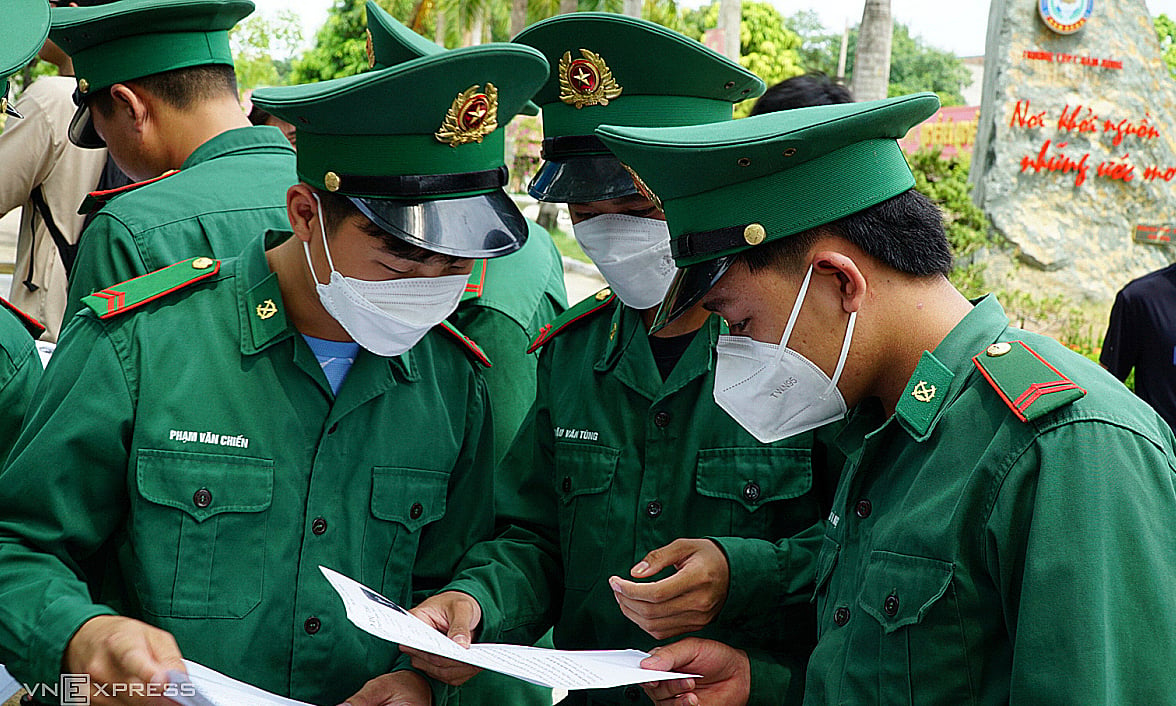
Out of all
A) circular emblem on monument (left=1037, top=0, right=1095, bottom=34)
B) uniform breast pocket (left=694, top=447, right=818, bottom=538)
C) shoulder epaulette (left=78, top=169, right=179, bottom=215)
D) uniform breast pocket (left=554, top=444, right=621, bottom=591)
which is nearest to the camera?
uniform breast pocket (left=694, top=447, right=818, bottom=538)

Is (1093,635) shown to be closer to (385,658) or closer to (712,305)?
(712,305)

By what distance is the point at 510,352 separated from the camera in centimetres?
269

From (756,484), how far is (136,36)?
1895 mm

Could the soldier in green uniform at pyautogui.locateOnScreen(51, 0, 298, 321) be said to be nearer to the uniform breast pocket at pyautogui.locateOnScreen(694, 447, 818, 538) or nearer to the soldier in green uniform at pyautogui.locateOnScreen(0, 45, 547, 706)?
the soldier in green uniform at pyautogui.locateOnScreen(0, 45, 547, 706)

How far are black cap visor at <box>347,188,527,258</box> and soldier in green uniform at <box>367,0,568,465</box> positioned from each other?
62 centimetres

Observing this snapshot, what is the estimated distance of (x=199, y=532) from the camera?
1904 millimetres

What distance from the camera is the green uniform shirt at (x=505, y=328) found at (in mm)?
2654

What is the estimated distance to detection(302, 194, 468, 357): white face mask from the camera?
1.97 meters

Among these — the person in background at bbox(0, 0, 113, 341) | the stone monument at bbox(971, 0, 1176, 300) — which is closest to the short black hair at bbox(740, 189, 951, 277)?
the person in background at bbox(0, 0, 113, 341)

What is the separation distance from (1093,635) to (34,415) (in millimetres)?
1659

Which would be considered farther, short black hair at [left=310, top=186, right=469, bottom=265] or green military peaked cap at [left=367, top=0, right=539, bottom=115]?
green military peaked cap at [left=367, top=0, right=539, bottom=115]

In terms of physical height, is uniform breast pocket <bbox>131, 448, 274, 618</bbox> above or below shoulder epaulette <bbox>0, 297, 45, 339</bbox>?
below

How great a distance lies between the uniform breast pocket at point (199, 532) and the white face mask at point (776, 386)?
834mm

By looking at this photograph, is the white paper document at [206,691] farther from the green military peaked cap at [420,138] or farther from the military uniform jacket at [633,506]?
the green military peaked cap at [420,138]
